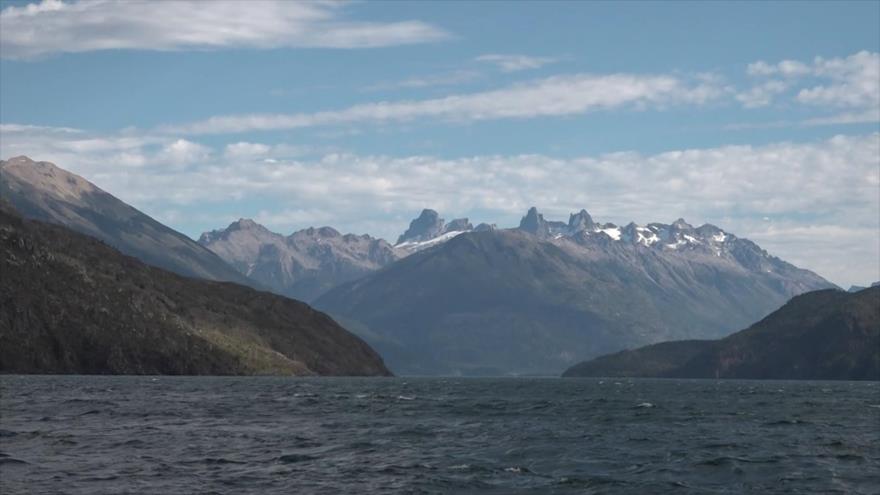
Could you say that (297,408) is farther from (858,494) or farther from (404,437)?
(858,494)

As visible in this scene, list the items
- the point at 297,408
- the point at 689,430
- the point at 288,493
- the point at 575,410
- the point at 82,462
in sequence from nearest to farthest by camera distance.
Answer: the point at 288,493 → the point at 82,462 → the point at 689,430 → the point at 297,408 → the point at 575,410

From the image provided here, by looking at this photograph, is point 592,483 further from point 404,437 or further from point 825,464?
point 404,437

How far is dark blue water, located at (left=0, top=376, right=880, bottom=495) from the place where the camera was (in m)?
72.9

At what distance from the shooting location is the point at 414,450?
9469 centimetres

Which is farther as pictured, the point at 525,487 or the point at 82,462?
the point at 82,462

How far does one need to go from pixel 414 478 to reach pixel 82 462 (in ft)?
76.7

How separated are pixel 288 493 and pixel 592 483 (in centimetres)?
2034

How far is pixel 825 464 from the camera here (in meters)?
88.6

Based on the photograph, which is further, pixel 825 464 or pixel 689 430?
pixel 689 430

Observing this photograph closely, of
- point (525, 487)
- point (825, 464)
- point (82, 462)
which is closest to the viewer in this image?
point (525, 487)

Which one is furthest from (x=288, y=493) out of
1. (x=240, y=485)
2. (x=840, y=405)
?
(x=840, y=405)

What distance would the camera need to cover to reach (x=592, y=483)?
74750 millimetres

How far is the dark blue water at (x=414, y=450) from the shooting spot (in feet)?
239

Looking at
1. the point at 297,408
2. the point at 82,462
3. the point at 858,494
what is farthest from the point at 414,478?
the point at 297,408
